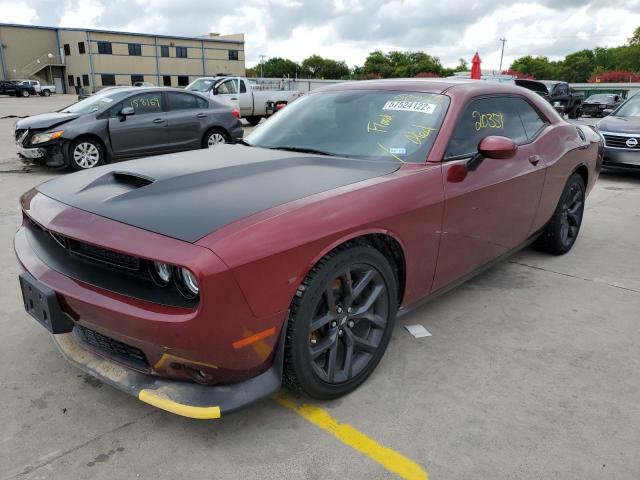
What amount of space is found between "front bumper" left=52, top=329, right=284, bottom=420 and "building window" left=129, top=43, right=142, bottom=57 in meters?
65.7

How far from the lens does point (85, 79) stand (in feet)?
195

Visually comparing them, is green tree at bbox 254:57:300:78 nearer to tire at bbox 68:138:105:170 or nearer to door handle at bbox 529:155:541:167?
tire at bbox 68:138:105:170

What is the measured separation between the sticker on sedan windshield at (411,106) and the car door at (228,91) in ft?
45.0

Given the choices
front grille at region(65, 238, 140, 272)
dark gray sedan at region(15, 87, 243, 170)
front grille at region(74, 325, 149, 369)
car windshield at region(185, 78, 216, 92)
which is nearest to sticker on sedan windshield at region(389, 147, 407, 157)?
front grille at region(65, 238, 140, 272)

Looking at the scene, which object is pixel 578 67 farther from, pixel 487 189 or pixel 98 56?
pixel 487 189

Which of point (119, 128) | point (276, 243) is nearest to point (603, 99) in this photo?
point (119, 128)

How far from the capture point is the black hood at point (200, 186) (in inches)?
84.5

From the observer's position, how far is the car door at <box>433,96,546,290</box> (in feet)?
9.88

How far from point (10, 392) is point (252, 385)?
4.53 feet

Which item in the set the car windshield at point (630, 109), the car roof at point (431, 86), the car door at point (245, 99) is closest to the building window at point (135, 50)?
the car door at point (245, 99)

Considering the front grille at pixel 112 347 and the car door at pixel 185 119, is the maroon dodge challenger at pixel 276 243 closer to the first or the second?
the front grille at pixel 112 347

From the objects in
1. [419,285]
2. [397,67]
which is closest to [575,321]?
[419,285]

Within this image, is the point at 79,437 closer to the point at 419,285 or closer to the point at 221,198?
the point at 221,198

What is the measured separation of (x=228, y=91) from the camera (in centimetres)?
1672
